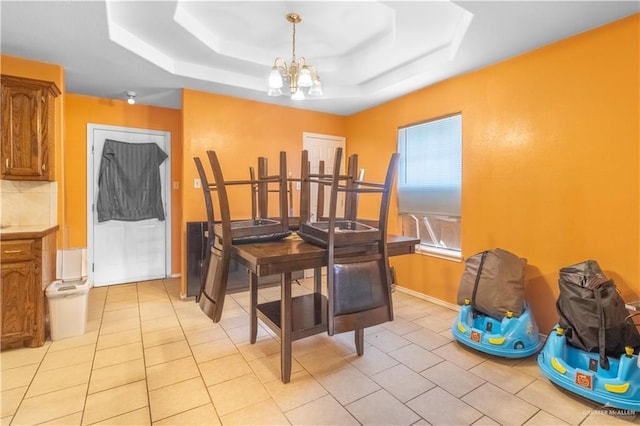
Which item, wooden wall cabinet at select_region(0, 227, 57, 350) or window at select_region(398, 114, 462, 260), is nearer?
wooden wall cabinet at select_region(0, 227, 57, 350)

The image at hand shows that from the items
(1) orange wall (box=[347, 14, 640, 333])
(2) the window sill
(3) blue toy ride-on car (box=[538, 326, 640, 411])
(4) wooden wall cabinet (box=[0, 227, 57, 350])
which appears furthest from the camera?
(2) the window sill

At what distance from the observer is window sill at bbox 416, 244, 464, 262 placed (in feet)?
11.0

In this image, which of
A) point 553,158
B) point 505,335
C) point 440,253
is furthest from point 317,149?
point 505,335

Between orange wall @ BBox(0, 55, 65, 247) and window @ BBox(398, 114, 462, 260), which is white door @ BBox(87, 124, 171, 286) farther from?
window @ BBox(398, 114, 462, 260)

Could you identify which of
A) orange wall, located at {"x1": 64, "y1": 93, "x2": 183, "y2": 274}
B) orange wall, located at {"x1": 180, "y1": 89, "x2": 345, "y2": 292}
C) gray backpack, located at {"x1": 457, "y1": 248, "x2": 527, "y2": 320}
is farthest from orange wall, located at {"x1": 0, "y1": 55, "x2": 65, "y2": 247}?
gray backpack, located at {"x1": 457, "y1": 248, "x2": 527, "y2": 320}

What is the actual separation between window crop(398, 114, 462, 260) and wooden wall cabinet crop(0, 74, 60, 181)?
3.79 meters

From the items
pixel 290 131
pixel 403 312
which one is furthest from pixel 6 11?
pixel 403 312

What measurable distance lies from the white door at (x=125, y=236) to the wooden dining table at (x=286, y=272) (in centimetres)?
268

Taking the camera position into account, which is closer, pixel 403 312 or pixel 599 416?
pixel 599 416

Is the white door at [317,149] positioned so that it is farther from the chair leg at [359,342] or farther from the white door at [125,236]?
the chair leg at [359,342]

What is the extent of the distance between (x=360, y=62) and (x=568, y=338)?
3190 millimetres

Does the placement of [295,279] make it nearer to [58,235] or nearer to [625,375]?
[58,235]

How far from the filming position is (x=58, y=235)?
126 inches

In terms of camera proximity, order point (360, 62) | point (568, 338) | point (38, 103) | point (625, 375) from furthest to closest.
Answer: point (360, 62)
point (38, 103)
point (568, 338)
point (625, 375)
